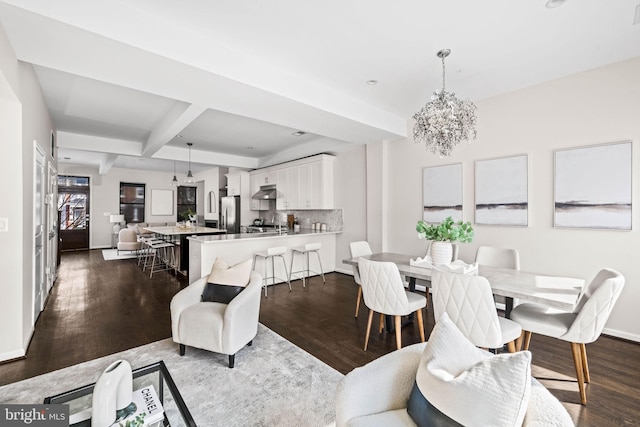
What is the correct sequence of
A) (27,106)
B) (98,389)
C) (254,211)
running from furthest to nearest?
(254,211) < (27,106) < (98,389)

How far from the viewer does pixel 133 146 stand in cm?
607

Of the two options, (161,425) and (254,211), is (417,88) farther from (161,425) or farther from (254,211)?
(254,211)

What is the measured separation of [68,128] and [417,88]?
5.86 metres

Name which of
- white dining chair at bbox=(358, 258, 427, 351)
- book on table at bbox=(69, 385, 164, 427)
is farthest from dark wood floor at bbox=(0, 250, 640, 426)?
book on table at bbox=(69, 385, 164, 427)

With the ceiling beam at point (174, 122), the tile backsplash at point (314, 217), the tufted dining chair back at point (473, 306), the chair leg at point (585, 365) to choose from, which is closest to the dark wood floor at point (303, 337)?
the chair leg at point (585, 365)

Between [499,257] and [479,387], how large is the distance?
2.66m

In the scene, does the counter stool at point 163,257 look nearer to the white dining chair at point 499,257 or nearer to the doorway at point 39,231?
the doorway at point 39,231

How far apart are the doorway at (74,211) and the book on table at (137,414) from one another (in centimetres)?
1017

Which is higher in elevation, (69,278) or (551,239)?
(551,239)

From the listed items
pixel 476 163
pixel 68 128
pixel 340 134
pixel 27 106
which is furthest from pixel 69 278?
pixel 476 163

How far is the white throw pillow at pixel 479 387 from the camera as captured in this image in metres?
0.89

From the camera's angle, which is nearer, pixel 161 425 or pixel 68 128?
pixel 161 425

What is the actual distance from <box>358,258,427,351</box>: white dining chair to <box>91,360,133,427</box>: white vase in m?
1.86

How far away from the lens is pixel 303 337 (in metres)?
2.99
